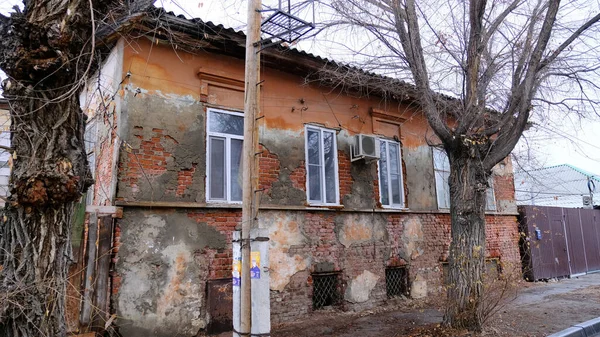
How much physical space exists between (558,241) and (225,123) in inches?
456

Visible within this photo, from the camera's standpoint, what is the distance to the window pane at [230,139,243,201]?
6938 millimetres

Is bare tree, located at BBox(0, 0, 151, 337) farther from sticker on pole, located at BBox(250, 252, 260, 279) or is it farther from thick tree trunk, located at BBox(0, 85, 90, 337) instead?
sticker on pole, located at BBox(250, 252, 260, 279)

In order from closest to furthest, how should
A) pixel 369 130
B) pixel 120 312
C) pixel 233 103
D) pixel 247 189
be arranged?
pixel 247 189
pixel 120 312
pixel 233 103
pixel 369 130

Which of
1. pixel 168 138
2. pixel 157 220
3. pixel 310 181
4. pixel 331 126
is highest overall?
pixel 331 126

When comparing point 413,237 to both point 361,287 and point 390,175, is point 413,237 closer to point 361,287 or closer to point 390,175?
point 390,175

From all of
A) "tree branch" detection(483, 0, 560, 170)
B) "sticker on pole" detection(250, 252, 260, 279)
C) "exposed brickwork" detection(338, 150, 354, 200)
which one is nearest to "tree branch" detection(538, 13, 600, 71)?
"tree branch" detection(483, 0, 560, 170)

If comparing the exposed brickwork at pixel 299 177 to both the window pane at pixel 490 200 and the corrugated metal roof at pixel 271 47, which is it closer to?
the corrugated metal roof at pixel 271 47

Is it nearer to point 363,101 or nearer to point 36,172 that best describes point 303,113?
point 363,101

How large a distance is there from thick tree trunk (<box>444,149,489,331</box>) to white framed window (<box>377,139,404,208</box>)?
2430 mm

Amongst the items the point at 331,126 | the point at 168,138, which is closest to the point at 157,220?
the point at 168,138

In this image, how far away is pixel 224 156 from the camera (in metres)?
6.95

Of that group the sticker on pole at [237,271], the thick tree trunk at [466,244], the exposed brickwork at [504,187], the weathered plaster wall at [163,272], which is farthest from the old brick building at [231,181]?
the exposed brickwork at [504,187]

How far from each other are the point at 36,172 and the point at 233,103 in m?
4.14

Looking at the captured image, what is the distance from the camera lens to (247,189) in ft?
14.6
